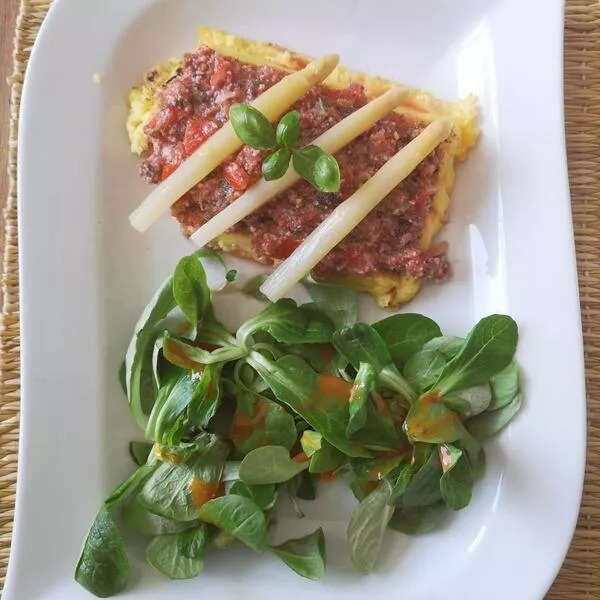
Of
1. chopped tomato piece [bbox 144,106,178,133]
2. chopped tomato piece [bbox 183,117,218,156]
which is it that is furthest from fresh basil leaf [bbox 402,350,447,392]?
chopped tomato piece [bbox 144,106,178,133]

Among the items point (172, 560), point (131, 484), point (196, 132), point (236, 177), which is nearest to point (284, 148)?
point (236, 177)

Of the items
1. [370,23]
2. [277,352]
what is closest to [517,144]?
[370,23]

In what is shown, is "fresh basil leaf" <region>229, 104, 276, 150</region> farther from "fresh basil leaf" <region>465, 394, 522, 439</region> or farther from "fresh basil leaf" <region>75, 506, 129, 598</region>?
"fresh basil leaf" <region>75, 506, 129, 598</region>

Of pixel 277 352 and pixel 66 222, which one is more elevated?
pixel 66 222

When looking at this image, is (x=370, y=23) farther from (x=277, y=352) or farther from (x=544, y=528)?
(x=544, y=528)

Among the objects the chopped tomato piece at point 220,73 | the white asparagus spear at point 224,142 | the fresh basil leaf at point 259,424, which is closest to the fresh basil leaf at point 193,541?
the fresh basil leaf at point 259,424
